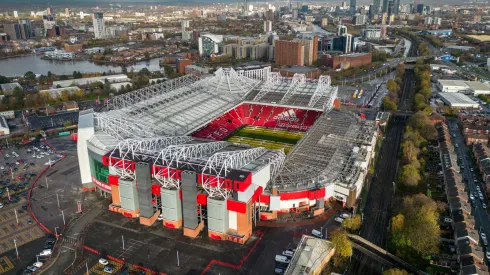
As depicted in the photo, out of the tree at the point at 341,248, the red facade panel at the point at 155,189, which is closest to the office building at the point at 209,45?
the red facade panel at the point at 155,189

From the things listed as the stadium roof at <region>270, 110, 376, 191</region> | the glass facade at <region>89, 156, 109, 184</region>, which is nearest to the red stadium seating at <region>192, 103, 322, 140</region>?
the stadium roof at <region>270, 110, 376, 191</region>

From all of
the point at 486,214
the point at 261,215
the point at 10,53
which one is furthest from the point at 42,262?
the point at 10,53

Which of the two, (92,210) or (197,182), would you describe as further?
(92,210)

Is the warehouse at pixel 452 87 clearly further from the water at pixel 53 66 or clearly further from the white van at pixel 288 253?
the water at pixel 53 66

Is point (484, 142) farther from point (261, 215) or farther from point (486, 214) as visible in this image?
point (261, 215)

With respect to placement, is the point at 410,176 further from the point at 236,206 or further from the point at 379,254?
the point at 236,206
